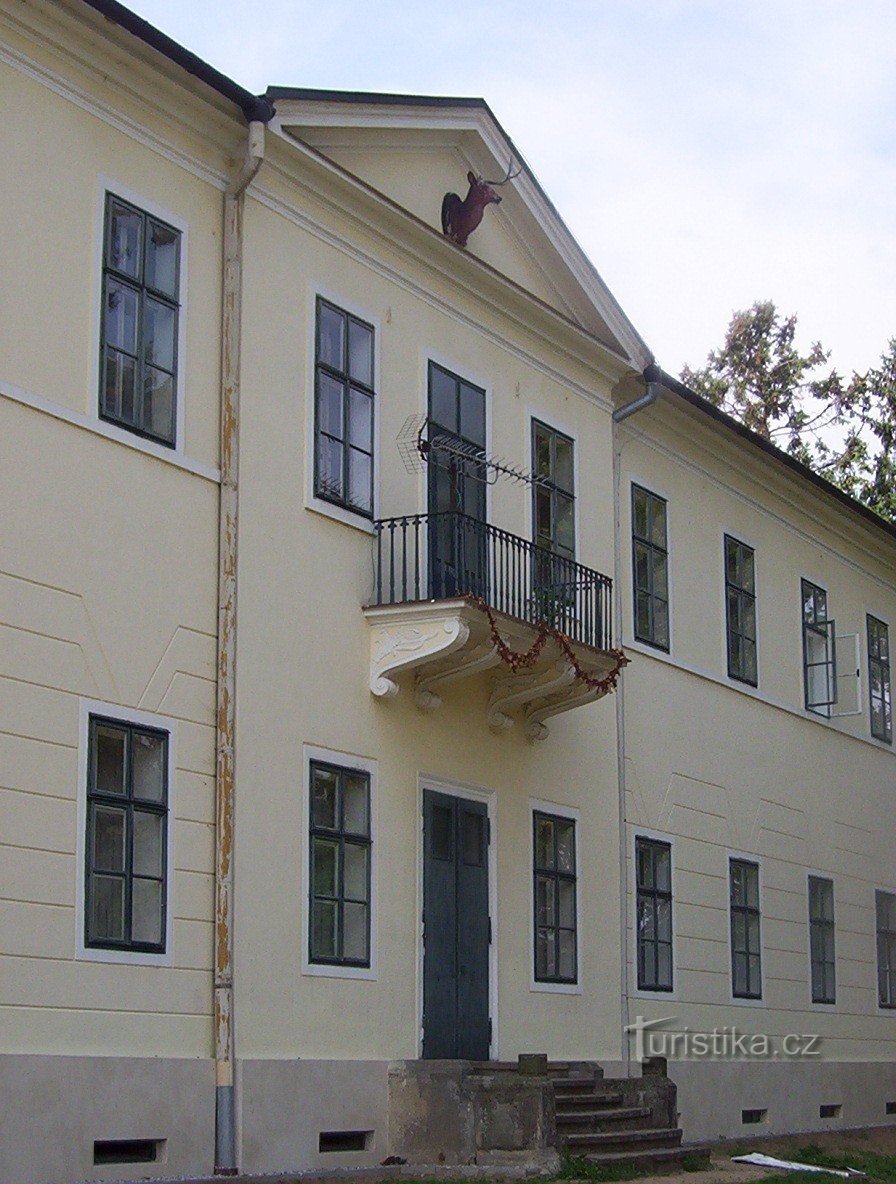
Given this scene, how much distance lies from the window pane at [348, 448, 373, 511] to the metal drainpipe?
1.52 m

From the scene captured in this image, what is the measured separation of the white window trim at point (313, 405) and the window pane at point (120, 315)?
1895mm

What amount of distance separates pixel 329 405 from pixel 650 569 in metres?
5.93

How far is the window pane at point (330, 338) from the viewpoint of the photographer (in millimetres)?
15363

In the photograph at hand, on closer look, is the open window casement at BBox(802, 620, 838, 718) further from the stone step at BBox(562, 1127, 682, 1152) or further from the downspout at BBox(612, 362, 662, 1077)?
the stone step at BBox(562, 1127, 682, 1152)

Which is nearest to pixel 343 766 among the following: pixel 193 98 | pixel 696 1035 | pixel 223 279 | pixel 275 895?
pixel 275 895

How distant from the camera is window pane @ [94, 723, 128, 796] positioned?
1261 centimetres

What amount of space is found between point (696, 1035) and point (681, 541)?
17.0 feet

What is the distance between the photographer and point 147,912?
1284 cm

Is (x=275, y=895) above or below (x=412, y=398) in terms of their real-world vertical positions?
below

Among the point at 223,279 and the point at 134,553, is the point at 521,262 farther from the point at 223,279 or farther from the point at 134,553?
the point at 134,553

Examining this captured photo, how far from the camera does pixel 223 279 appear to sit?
47.2ft

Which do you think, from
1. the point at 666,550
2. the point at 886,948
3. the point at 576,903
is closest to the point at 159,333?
the point at 576,903

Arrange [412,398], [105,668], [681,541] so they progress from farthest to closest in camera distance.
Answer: [681,541]
[412,398]
[105,668]

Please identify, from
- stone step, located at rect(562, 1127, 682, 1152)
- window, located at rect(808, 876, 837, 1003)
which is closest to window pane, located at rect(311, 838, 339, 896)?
stone step, located at rect(562, 1127, 682, 1152)
